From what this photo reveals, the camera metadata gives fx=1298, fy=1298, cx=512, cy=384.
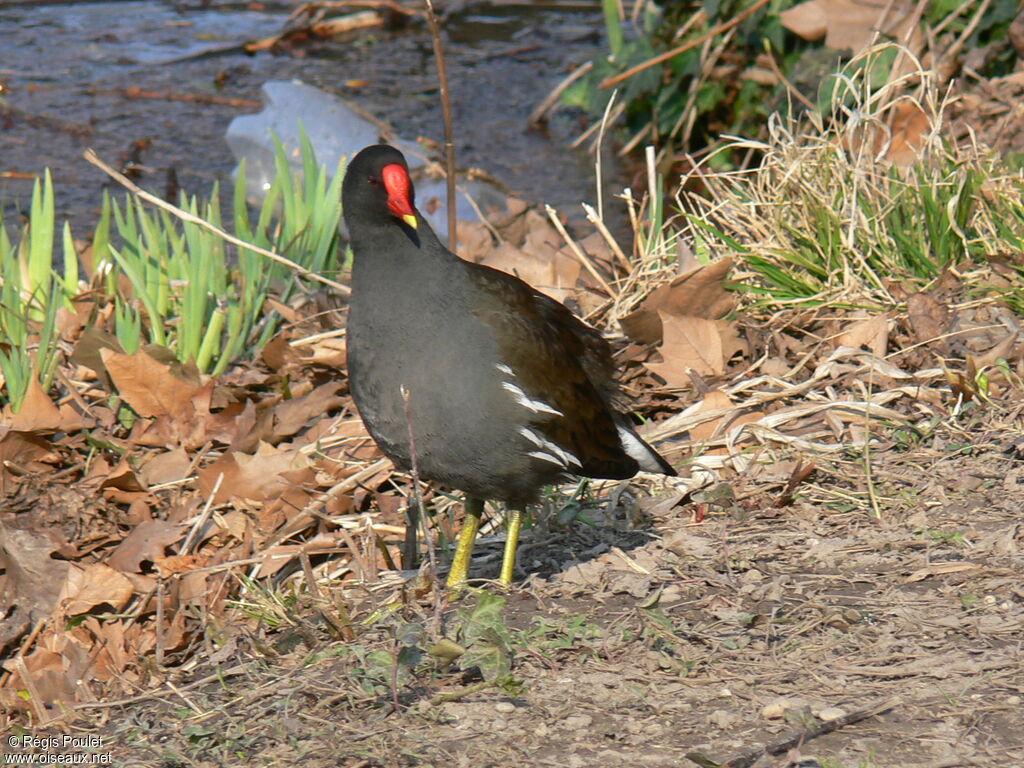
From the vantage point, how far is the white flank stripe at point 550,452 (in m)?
3.17

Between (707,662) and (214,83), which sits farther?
(214,83)

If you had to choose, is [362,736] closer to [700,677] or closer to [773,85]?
[700,677]

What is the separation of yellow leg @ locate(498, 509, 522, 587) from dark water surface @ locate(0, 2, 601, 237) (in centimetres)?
389

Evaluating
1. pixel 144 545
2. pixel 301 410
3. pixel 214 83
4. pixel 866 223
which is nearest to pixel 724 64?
pixel 866 223

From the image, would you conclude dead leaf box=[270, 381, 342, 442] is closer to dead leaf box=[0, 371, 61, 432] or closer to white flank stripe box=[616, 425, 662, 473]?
dead leaf box=[0, 371, 61, 432]

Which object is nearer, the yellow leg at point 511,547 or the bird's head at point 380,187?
the bird's head at point 380,187

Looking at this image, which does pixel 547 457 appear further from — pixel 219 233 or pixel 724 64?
pixel 724 64

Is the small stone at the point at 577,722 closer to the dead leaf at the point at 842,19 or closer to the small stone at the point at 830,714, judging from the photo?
the small stone at the point at 830,714

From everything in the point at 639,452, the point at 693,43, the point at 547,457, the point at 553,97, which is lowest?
the point at 639,452

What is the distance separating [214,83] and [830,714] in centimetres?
710

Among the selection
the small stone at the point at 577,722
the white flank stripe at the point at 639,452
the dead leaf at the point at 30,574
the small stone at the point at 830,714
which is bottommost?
the dead leaf at the point at 30,574

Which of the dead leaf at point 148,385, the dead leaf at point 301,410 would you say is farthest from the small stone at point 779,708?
the dead leaf at point 148,385

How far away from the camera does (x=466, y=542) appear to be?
3461mm

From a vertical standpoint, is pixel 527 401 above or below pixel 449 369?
below
